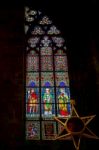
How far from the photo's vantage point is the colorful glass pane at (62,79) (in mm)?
9297

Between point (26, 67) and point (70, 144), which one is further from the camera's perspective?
point (26, 67)

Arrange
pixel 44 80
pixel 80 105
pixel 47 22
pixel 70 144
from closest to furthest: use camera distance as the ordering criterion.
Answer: pixel 70 144, pixel 80 105, pixel 44 80, pixel 47 22

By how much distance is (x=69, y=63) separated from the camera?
9555mm

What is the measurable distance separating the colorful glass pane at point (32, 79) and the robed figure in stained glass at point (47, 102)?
1.15ft

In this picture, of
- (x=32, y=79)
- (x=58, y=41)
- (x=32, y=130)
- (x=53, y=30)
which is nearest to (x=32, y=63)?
(x=32, y=79)

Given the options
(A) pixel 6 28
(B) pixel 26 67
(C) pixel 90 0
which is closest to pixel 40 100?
(B) pixel 26 67

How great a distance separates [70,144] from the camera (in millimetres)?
8188

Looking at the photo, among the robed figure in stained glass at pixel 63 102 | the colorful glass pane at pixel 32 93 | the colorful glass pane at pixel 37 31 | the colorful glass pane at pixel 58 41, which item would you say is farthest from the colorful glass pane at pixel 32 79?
the colorful glass pane at pixel 37 31

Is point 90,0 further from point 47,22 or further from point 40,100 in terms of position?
point 40,100

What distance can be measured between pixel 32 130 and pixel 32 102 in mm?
736

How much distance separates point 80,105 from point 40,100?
101cm

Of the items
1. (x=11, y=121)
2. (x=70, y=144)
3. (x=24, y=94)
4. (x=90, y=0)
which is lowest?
(x=70, y=144)

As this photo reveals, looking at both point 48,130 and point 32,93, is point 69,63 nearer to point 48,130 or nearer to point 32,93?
point 32,93

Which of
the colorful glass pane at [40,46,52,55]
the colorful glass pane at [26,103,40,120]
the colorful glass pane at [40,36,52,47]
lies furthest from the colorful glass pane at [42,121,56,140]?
the colorful glass pane at [40,36,52,47]
